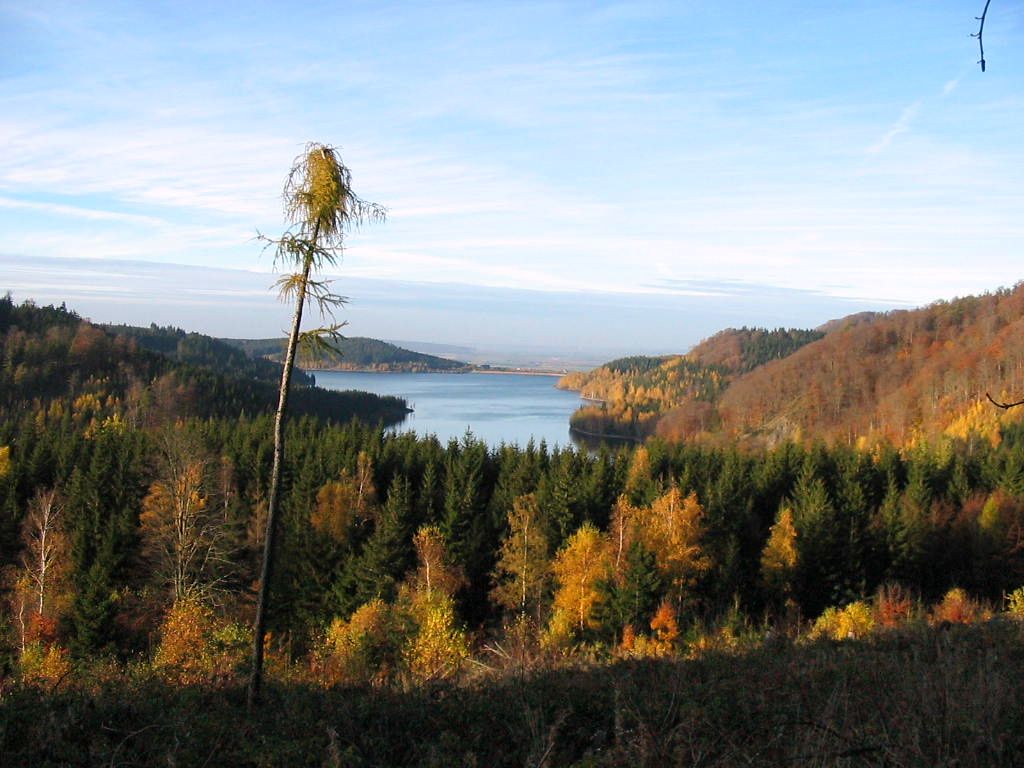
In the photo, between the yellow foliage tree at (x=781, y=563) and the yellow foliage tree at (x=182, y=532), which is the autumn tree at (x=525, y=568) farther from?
the yellow foliage tree at (x=182, y=532)

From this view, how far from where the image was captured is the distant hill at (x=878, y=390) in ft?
174

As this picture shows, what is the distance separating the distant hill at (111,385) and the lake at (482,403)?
6.39 metres

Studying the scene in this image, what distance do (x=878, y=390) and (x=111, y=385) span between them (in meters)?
66.6

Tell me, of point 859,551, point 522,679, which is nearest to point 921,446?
point 859,551

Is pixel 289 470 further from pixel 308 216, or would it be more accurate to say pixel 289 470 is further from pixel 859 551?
pixel 308 216

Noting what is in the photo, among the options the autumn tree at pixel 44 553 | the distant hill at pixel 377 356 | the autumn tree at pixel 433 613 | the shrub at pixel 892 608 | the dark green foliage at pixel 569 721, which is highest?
the distant hill at pixel 377 356

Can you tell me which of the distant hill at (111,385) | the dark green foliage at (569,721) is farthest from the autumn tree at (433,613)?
the distant hill at (111,385)

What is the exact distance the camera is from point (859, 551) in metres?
22.9

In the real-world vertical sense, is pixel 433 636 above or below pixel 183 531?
below

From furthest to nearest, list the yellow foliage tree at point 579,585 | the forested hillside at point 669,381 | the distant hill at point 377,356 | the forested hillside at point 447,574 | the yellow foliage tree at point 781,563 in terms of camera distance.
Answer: the distant hill at point 377,356 < the forested hillside at point 669,381 < the yellow foliage tree at point 781,563 < the yellow foliage tree at point 579,585 < the forested hillside at point 447,574

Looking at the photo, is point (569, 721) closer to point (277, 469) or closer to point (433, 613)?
point (277, 469)

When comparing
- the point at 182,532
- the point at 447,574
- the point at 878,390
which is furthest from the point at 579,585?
the point at 878,390

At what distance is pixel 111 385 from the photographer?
70.0 meters

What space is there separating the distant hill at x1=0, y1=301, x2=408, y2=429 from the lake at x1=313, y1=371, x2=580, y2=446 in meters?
6.39
